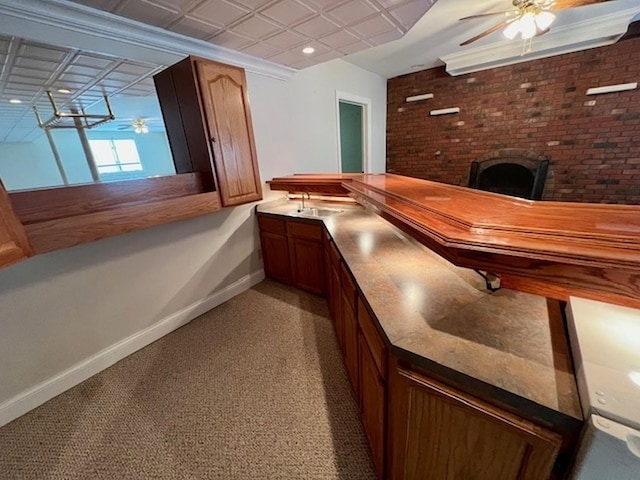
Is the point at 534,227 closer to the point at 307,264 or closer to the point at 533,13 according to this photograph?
the point at 307,264

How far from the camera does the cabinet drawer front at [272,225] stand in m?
2.58

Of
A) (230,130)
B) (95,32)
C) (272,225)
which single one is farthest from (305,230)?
(95,32)

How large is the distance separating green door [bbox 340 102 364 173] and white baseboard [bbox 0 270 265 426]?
340cm

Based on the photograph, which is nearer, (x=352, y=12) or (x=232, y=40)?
(x=352, y=12)

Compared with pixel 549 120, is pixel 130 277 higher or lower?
lower

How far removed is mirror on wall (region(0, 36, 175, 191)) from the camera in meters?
1.99

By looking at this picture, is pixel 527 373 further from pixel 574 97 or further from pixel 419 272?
pixel 574 97

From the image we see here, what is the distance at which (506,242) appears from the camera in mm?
741

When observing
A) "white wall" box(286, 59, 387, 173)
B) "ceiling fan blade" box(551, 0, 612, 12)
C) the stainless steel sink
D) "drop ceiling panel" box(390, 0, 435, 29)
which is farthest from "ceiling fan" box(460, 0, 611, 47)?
the stainless steel sink

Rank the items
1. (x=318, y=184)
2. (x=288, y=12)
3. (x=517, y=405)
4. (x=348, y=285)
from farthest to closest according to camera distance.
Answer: (x=318, y=184), (x=288, y=12), (x=348, y=285), (x=517, y=405)

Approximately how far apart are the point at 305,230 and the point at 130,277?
143 centimetres

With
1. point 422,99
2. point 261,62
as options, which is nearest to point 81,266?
point 261,62

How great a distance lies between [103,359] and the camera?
1.88m

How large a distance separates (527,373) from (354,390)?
1127 mm
